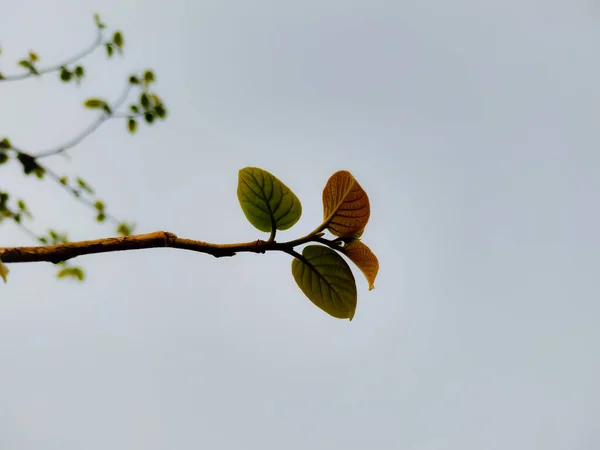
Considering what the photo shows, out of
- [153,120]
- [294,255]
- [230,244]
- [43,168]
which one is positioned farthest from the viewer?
[153,120]

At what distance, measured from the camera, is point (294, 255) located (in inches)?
29.4

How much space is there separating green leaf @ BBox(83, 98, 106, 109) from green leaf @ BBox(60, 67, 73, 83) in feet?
0.30

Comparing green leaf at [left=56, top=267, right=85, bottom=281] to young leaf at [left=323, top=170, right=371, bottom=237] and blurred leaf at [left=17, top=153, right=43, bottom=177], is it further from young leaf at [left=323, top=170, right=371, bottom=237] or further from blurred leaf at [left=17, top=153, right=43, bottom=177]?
young leaf at [left=323, top=170, right=371, bottom=237]

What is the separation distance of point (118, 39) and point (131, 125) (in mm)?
291

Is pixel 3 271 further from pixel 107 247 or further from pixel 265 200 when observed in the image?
pixel 265 200

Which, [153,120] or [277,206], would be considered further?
→ [153,120]

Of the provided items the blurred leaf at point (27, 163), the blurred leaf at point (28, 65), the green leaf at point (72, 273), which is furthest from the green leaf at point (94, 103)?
the green leaf at point (72, 273)

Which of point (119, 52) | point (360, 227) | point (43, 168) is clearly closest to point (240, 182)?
point (360, 227)

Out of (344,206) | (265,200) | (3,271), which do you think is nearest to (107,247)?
(3,271)

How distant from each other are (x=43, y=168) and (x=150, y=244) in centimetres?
88

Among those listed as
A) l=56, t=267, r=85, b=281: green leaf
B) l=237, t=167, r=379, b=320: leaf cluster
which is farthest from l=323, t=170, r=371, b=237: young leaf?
l=56, t=267, r=85, b=281: green leaf

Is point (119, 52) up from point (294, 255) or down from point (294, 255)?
up

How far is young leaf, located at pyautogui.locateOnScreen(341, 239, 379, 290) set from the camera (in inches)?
31.1

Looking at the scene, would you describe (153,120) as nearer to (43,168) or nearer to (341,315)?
(43,168)
